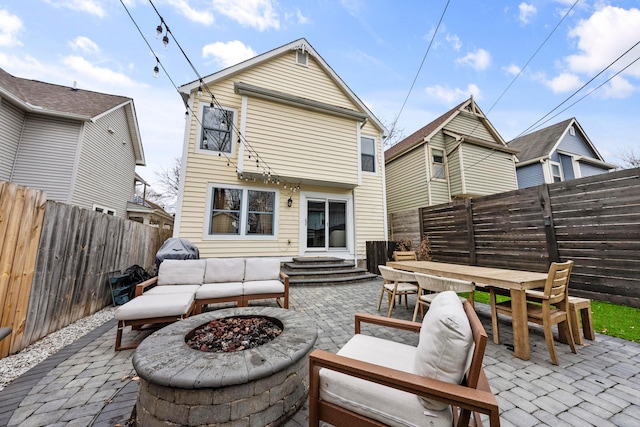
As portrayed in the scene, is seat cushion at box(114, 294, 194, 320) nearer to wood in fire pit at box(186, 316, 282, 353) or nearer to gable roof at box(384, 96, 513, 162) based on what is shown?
wood in fire pit at box(186, 316, 282, 353)

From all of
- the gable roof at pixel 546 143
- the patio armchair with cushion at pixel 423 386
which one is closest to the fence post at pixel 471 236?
the patio armchair with cushion at pixel 423 386

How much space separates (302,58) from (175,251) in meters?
8.01

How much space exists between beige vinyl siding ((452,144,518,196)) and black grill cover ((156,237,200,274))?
11341mm

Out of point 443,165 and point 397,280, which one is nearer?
point 397,280

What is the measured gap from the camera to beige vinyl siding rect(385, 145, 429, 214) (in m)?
11.2

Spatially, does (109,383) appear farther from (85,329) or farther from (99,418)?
(85,329)

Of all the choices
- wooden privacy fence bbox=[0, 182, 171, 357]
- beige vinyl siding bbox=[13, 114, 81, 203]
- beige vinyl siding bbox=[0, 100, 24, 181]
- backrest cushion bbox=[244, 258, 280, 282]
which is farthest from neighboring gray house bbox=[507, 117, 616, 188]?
beige vinyl siding bbox=[0, 100, 24, 181]

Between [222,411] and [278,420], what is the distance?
43 cm

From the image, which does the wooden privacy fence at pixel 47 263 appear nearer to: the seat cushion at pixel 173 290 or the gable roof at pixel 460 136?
the seat cushion at pixel 173 290

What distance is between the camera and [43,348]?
2896mm

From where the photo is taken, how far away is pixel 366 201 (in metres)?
9.09

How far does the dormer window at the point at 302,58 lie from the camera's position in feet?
28.3

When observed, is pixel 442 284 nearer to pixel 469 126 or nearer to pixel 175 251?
pixel 175 251

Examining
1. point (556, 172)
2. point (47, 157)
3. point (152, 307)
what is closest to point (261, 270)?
point (152, 307)
